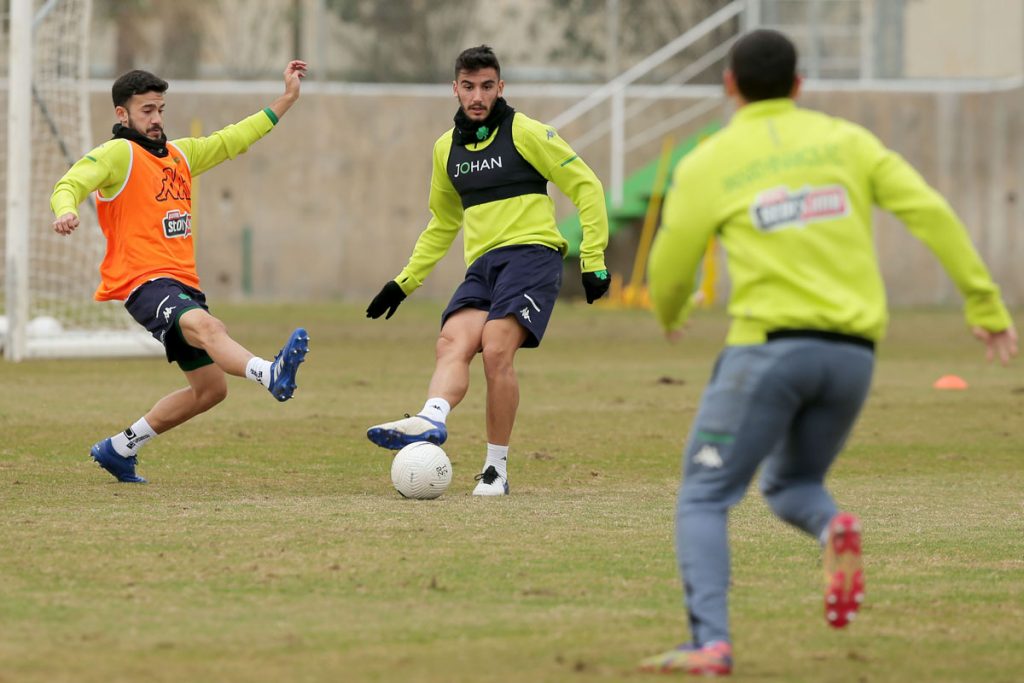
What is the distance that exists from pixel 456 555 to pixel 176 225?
2930 millimetres

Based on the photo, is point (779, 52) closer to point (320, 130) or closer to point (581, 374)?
point (581, 374)

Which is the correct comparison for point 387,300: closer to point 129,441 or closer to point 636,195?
point 129,441

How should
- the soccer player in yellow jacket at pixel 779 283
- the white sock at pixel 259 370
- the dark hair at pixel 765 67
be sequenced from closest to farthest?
the soccer player in yellow jacket at pixel 779 283, the dark hair at pixel 765 67, the white sock at pixel 259 370

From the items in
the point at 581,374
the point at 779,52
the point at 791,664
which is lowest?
the point at 581,374

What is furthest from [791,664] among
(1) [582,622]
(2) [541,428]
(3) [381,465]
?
(2) [541,428]

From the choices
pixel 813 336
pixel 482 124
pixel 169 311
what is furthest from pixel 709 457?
pixel 169 311

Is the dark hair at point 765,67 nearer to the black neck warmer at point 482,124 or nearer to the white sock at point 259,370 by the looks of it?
the white sock at point 259,370

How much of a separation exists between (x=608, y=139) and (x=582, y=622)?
2251 centimetres

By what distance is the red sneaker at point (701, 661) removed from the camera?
470cm

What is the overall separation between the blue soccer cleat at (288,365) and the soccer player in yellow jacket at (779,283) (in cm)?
302

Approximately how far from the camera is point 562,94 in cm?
2727

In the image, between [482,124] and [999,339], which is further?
[482,124]

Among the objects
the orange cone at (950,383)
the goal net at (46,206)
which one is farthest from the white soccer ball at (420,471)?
the goal net at (46,206)

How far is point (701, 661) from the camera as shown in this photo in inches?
185
